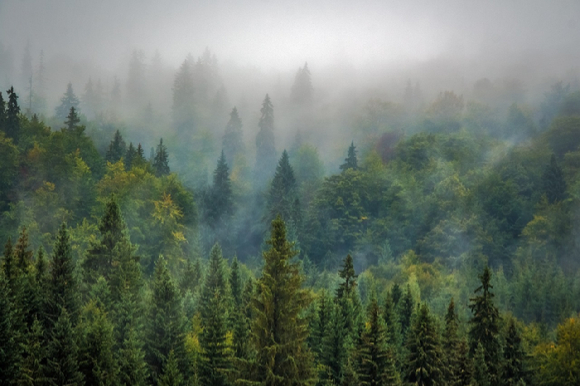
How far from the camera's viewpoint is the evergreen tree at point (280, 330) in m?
32.5

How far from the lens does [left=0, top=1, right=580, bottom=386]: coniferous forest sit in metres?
39.2

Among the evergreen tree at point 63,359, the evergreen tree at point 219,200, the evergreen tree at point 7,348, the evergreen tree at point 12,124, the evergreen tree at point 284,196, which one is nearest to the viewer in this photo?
the evergreen tree at point 63,359

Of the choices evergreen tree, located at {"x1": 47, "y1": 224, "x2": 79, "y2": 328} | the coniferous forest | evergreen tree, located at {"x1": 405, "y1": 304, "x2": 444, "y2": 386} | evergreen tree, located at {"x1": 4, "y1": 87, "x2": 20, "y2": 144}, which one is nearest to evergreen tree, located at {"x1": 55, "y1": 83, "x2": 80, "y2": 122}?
the coniferous forest

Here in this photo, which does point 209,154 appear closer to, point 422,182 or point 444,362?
point 422,182

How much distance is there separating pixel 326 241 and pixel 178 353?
7656cm

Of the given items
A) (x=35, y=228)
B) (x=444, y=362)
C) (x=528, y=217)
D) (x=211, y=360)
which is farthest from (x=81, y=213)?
(x=528, y=217)

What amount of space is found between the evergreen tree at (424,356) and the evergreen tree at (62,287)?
936 inches

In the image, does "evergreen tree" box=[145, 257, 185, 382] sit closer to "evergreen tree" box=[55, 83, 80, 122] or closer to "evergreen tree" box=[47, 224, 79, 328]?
"evergreen tree" box=[47, 224, 79, 328]

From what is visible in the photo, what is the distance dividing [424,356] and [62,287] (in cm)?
2595

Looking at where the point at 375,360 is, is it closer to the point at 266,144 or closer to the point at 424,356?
the point at 424,356

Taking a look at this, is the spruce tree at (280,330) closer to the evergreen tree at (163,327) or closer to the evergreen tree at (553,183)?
the evergreen tree at (163,327)

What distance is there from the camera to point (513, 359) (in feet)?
171

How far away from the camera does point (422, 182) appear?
127 meters

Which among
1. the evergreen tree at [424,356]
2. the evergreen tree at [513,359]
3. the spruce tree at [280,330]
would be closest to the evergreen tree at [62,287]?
the spruce tree at [280,330]
